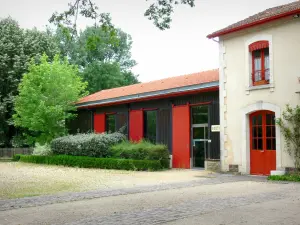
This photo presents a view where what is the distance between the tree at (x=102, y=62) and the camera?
153 ft

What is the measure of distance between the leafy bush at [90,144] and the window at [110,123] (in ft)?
6.22

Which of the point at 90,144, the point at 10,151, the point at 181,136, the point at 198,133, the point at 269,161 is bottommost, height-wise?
the point at 10,151

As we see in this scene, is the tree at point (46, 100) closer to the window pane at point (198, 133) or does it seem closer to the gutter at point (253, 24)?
the window pane at point (198, 133)

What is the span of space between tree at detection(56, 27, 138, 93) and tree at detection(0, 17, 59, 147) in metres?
10.8

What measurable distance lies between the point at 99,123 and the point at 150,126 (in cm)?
458

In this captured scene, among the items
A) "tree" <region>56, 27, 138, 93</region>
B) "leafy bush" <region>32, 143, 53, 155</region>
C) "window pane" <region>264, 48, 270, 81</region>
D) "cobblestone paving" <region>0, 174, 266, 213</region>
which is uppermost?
"tree" <region>56, 27, 138, 93</region>

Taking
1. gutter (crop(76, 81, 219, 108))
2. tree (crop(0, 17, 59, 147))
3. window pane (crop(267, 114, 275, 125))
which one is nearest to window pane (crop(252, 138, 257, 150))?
window pane (crop(267, 114, 275, 125))

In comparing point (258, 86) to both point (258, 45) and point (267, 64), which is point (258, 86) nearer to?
point (267, 64)

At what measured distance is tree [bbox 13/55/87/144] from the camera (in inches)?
982

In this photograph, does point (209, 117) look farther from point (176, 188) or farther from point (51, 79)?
point (51, 79)

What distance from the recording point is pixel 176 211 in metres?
7.61

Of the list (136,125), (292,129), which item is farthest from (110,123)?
(292,129)

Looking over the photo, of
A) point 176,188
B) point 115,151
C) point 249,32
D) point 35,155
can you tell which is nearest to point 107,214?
point 176,188

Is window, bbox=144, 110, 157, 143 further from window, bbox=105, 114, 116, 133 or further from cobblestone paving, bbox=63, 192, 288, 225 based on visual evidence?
cobblestone paving, bbox=63, 192, 288, 225
